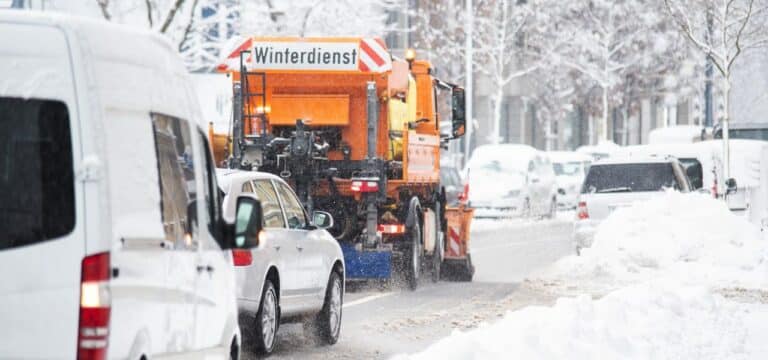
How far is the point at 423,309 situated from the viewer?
59.5ft

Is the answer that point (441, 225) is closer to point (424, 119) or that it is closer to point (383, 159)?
point (424, 119)

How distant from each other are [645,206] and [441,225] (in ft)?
9.69

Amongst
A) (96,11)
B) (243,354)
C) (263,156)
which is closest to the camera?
(243,354)

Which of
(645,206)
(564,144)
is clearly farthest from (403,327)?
(564,144)

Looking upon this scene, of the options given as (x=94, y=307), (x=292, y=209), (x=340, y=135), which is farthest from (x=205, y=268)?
(x=340, y=135)

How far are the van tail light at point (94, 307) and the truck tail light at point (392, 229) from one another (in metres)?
14.6

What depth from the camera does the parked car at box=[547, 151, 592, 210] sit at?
54125 millimetres

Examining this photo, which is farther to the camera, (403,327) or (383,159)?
(383,159)

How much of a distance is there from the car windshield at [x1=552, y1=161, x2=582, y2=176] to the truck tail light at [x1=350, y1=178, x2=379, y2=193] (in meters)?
35.8

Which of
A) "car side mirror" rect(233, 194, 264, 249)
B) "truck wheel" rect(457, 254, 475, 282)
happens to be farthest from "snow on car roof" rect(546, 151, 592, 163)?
"car side mirror" rect(233, 194, 264, 249)

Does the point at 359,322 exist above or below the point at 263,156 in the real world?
below

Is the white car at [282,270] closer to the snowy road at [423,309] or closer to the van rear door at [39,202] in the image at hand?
the snowy road at [423,309]

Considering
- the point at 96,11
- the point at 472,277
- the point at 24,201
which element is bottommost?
the point at 472,277

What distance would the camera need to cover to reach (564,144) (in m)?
89.6
